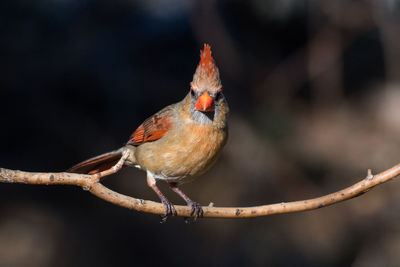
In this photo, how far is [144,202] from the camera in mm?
2652

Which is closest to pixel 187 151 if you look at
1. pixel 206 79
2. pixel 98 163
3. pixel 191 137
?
pixel 191 137

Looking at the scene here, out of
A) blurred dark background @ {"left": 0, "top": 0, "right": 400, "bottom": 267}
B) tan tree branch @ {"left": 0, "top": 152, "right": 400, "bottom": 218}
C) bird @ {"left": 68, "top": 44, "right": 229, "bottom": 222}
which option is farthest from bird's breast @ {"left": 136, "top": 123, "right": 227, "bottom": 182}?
blurred dark background @ {"left": 0, "top": 0, "right": 400, "bottom": 267}

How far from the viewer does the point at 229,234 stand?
6.34 meters

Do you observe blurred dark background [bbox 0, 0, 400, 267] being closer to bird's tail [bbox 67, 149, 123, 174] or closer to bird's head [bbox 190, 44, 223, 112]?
bird's tail [bbox 67, 149, 123, 174]

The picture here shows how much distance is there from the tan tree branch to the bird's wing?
0.73m

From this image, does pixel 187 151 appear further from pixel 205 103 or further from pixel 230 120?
pixel 230 120

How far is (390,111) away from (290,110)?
5.93 ft

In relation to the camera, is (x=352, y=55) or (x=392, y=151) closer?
(x=392, y=151)

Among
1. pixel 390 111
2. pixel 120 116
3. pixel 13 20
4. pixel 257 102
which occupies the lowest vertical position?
pixel 120 116

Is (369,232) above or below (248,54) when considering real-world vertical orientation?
below

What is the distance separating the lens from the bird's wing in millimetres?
3340

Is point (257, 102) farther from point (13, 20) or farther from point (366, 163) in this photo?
point (13, 20)

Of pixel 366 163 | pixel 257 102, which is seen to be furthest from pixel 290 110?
pixel 366 163

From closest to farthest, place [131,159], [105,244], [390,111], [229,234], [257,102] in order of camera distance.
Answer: [131,159] < [105,244] < [229,234] < [257,102] < [390,111]
